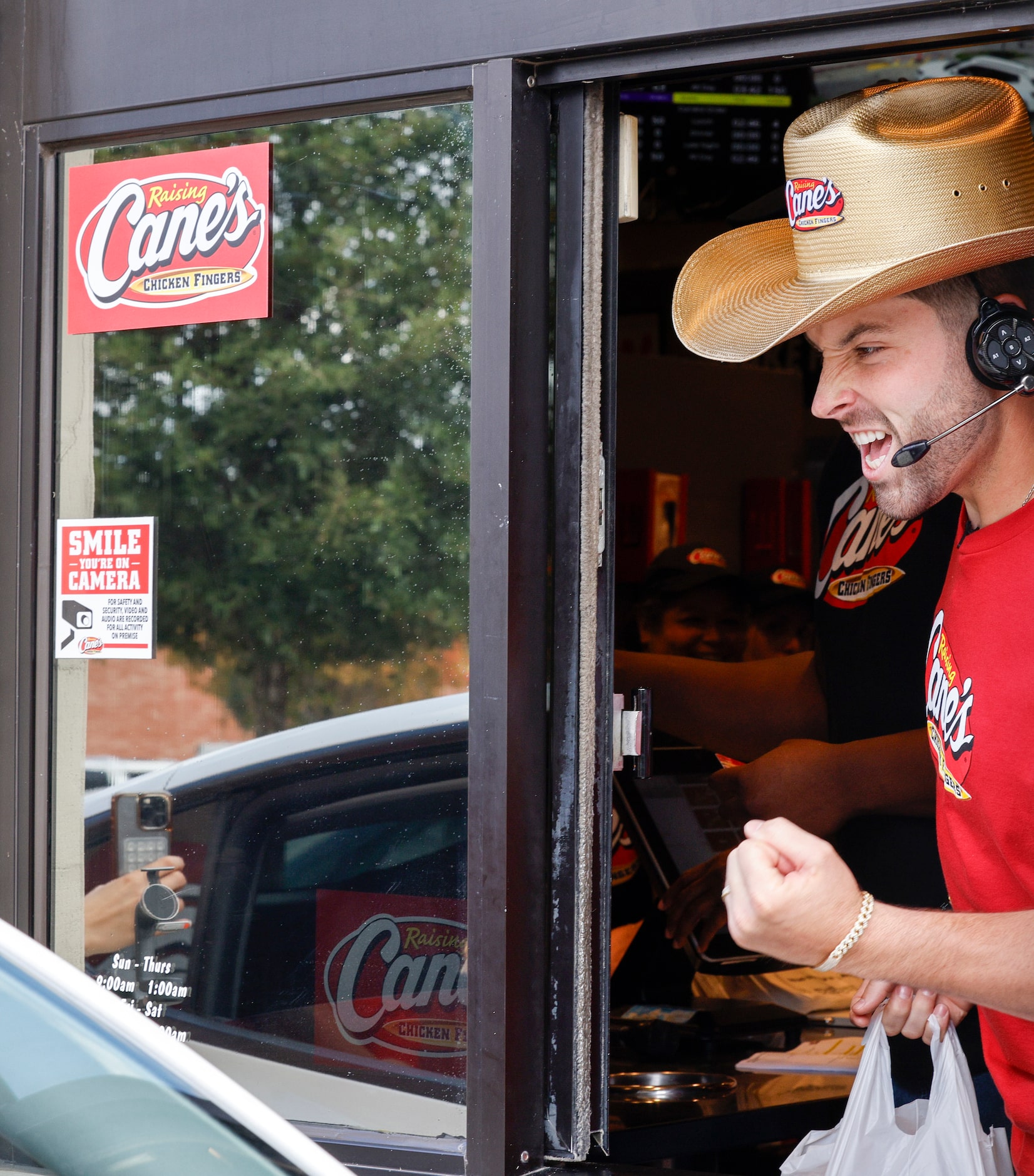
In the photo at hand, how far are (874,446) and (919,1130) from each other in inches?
37.8

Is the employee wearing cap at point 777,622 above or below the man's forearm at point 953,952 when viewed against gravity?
above

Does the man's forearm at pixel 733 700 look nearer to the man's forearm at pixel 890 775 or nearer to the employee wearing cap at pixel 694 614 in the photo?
the employee wearing cap at pixel 694 614

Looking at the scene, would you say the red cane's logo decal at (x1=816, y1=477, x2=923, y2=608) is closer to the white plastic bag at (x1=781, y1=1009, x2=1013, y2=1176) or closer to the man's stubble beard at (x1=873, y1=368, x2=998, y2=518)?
the man's stubble beard at (x1=873, y1=368, x2=998, y2=518)

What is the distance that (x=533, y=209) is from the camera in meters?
1.97

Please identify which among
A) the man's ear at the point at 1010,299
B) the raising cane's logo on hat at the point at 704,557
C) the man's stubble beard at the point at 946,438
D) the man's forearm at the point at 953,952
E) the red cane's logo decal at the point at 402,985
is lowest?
the red cane's logo decal at the point at 402,985

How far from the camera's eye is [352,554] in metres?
2.12

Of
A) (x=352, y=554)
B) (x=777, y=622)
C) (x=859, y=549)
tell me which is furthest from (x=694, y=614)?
(x=352, y=554)

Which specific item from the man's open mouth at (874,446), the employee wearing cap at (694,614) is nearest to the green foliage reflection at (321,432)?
the man's open mouth at (874,446)

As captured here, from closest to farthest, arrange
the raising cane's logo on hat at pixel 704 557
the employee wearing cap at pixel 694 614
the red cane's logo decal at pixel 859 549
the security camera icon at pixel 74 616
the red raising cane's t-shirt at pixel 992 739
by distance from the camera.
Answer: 1. the red raising cane's t-shirt at pixel 992 739
2. the security camera icon at pixel 74 616
3. the red cane's logo decal at pixel 859 549
4. the employee wearing cap at pixel 694 614
5. the raising cane's logo on hat at pixel 704 557

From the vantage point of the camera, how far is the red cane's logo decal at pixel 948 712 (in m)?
1.82

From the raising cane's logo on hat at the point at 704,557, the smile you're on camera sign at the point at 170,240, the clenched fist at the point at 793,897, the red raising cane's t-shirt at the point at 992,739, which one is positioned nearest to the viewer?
the clenched fist at the point at 793,897

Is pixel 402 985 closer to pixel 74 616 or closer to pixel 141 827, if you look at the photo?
pixel 141 827

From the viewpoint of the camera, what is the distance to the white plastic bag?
1866 mm

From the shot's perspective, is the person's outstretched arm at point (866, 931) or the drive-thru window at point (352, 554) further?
the drive-thru window at point (352, 554)
